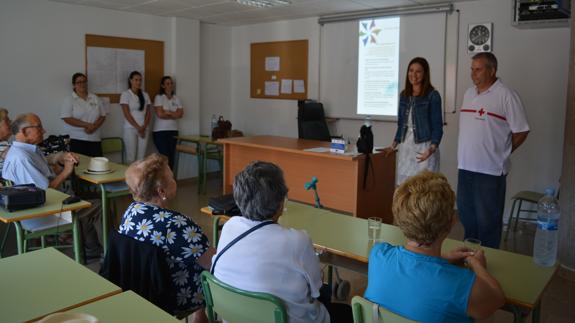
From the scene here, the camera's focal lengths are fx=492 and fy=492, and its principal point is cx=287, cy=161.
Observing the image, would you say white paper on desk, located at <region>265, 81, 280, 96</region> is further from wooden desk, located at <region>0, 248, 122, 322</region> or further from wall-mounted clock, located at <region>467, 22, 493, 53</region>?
wooden desk, located at <region>0, 248, 122, 322</region>

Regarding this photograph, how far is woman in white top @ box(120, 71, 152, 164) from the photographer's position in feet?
21.2

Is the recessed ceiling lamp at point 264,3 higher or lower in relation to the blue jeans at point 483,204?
higher

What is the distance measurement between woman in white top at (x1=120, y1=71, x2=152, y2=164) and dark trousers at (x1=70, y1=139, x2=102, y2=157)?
1.57 ft

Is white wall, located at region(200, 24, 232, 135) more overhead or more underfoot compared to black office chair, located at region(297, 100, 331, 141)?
more overhead

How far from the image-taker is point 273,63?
7.41 meters

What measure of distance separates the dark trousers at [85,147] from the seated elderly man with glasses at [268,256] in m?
4.81

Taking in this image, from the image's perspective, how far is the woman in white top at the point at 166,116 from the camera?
6836 mm

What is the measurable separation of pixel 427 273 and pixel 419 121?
2487mm

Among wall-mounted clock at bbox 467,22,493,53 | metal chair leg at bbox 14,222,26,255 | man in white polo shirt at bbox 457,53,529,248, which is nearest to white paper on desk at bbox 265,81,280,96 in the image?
wall-mounted clock at bbox 467,22,493,53

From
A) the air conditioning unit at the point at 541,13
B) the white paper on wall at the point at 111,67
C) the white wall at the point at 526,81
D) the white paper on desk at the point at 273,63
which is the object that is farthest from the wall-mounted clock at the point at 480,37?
the white paper on wall at the point at 111,67

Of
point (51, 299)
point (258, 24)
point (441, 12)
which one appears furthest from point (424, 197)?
point (258, 24)

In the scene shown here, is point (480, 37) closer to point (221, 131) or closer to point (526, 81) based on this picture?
point (526, 81)

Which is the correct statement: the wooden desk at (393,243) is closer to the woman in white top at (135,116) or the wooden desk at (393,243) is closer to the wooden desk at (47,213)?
the wooden desk at (47,213)

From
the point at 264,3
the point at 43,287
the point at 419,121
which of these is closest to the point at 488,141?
the point at 419,121
